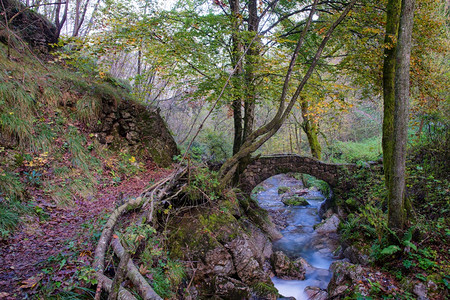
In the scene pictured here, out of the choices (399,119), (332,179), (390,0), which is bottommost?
(332,179)

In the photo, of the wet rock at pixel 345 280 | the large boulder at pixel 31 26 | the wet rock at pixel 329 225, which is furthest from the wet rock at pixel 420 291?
the large boulder at pixel 31 26

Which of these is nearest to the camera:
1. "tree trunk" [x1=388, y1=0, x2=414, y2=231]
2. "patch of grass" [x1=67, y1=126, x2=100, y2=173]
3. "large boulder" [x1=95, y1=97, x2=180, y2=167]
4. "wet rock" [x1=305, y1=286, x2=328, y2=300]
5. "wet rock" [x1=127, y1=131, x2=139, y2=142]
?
"tree trunk" [x1=388, y1=0, x2=414, y2=231]

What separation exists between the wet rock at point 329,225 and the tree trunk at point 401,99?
593 centimetres

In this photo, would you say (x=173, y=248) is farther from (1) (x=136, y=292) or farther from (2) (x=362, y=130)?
(2) (x=362, y=130)

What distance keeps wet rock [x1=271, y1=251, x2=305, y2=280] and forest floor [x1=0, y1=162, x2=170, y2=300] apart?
477 cm

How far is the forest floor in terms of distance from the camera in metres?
2.10

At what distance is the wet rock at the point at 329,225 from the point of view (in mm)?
9703

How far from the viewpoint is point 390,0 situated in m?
5.06

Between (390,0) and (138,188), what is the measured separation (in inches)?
281

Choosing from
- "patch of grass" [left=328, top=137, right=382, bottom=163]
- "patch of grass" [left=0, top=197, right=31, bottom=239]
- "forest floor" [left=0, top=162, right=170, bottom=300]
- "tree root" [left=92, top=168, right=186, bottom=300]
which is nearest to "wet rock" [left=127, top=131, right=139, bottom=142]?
"forest floor" [left=0, top=162, right=170, bottom=300]

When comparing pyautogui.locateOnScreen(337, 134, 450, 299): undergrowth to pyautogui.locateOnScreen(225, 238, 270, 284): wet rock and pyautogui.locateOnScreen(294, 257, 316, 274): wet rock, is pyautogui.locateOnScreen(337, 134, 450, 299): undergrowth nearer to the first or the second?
pyautogui.locateOnScreen(294, 257, 316, 274): wet rock

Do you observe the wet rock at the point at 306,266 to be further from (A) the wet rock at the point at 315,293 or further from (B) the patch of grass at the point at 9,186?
(B) the patch of grass at the point at 9,186

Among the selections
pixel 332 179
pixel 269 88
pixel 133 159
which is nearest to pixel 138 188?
pixel 133 159

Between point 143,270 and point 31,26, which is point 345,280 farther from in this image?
point 31,26
